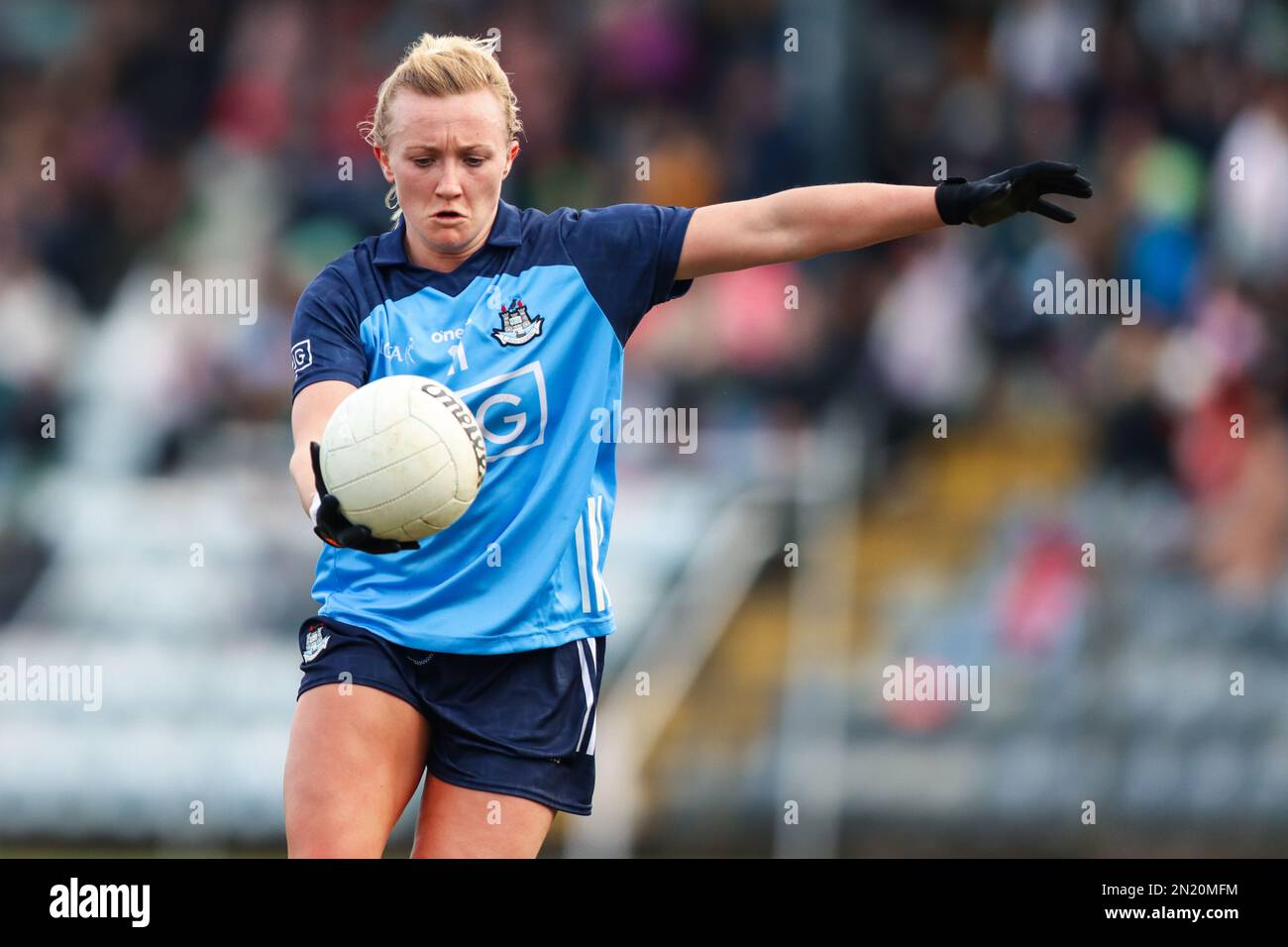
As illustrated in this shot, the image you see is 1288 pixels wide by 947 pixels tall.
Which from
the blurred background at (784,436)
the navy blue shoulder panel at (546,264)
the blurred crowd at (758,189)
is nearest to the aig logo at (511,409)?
the navy blue shoulder panel at (546,264)

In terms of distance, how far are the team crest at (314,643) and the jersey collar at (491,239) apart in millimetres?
925

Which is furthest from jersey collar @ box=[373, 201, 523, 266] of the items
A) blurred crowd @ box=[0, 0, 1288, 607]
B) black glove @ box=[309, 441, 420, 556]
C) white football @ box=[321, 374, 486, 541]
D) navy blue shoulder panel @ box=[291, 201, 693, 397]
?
blurred crowd @ box=[0, 0, 1288, 607]

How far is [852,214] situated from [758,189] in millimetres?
6153

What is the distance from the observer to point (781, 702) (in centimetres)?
841

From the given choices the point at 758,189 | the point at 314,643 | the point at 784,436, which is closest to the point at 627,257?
the point at 314,643

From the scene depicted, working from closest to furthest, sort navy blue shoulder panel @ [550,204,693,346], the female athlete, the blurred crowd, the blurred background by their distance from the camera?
the female athlete
navy blue shoulder panel @ [550,204,693,346]
the blurred background
the blurred crowd

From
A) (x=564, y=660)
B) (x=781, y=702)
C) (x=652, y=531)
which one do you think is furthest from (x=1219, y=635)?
(x=564, y=660)

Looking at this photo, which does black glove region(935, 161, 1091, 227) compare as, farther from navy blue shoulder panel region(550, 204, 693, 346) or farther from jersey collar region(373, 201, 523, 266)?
jersey collar region(373, 201, 523, 266)

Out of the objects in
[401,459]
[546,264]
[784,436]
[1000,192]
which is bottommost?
[401,459]

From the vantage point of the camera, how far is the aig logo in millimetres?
4461

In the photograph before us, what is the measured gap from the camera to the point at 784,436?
29.4 ft

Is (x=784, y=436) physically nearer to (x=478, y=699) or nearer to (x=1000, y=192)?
(x=1000, y=192)

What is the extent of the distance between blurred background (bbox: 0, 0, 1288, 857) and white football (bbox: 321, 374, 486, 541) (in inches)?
171
